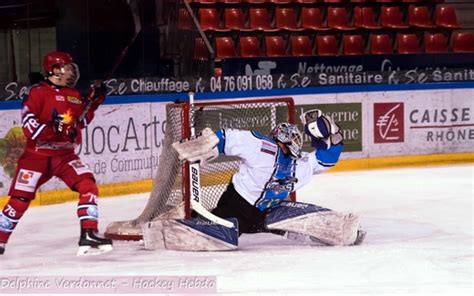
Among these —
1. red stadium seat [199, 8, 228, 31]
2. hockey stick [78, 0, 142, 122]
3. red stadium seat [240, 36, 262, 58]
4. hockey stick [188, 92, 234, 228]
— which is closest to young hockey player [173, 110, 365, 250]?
hockey stick [188, 92, 234, 228]

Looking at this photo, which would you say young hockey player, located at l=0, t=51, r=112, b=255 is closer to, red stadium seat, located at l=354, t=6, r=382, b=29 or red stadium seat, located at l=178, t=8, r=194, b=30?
red stadium seat, located at l=178, t=8, r=194, b=30

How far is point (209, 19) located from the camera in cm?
1496

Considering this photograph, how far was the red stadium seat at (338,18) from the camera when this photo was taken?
15.9m

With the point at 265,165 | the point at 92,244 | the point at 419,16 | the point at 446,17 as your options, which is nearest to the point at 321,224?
the point at 265,165

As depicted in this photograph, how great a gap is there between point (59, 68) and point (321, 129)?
189cm

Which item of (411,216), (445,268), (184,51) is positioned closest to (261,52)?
(184,51)

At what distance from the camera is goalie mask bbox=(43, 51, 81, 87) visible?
7004 mm

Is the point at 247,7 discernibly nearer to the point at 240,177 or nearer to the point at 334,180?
the point at 334,180

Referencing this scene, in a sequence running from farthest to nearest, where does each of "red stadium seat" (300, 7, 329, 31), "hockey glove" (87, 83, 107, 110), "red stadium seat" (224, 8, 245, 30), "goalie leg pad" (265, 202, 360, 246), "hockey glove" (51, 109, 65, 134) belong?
"red stadium seat" (300, 7, 329, 31), "red stadium seat" (224, 8, 245, 30), "goalie leg pad" (265, 202, 360, 246), "hockey glove" (87, 83, 107, 110), "hockey glove" (51, 109, 65, 134)

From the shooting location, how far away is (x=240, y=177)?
7352 millimetres

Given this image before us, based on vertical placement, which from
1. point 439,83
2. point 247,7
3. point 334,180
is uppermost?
point 247,7

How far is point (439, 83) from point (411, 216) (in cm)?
429

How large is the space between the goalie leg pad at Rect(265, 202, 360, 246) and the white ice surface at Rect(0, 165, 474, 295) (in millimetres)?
93

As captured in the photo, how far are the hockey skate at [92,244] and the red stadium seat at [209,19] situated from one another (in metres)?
8.18
